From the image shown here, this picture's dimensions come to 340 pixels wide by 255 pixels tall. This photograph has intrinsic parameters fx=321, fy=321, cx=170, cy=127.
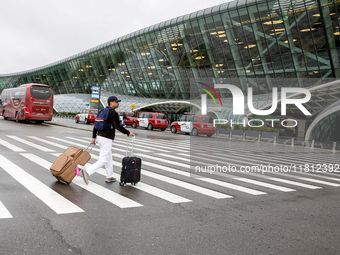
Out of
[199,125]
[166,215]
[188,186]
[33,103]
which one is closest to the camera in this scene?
[166,215]

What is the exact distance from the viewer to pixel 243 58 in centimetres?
3781

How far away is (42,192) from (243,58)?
3495 cm

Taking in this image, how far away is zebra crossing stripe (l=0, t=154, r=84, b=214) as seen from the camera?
16.7ft

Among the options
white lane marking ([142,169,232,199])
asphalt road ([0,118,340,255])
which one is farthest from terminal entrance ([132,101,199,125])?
asphalt road ([0,118,340,255])

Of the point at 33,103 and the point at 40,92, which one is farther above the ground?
the point at 40,92

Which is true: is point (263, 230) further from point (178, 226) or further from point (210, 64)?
point (210, 64)

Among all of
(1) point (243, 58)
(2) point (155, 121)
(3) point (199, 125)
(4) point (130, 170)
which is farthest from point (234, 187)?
(1) point (243, 58)

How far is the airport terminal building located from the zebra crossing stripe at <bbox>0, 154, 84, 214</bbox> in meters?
24.7

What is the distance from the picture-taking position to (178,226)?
458cm

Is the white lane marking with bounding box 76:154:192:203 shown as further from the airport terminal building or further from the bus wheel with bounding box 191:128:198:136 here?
the airport terminal building

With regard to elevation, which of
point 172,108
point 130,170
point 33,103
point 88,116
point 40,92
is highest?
point 40,92

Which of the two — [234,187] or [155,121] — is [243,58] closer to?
[155,121]

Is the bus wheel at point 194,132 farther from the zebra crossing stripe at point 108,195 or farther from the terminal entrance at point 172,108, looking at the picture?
the zebra crossing stripe at point 108,195

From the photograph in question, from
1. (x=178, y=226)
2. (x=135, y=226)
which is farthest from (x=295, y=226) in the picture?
(x=135, y=226)
